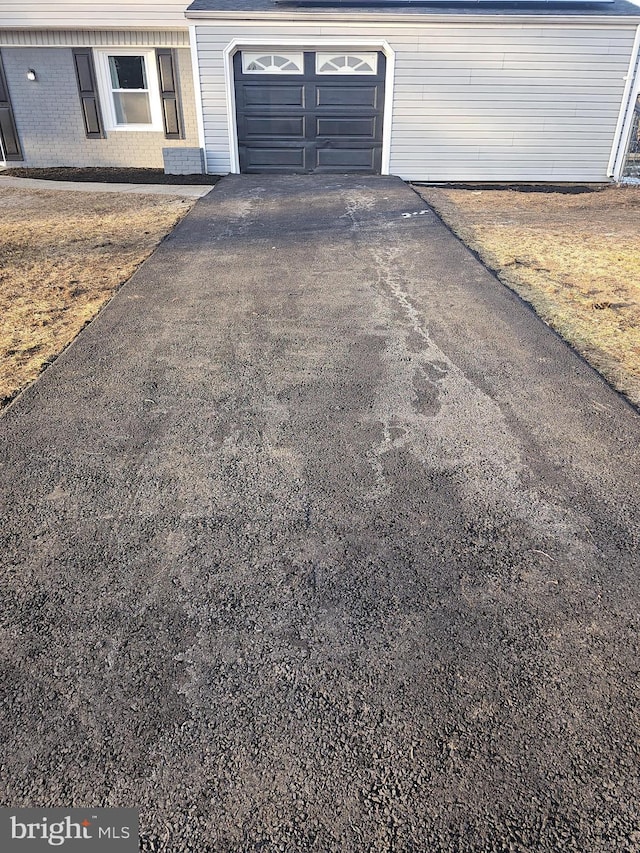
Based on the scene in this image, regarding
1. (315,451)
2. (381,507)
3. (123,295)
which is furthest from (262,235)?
(381,507)

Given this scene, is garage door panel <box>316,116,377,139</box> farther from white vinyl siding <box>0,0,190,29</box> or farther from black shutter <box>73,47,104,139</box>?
black shutter <box>73,47,104,139</box>

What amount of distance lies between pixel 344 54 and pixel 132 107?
528 cm

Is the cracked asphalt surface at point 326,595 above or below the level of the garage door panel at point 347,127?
below

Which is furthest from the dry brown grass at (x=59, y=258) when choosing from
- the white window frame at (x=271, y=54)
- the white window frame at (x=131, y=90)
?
the white window frame at (x=271, y=54)

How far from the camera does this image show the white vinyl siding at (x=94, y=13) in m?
12.7

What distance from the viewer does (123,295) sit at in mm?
5848

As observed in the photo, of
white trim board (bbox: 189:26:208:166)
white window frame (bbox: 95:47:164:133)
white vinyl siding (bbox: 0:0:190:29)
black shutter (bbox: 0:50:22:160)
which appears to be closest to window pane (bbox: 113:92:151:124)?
white window frame (bbox: 95:47:164:133)

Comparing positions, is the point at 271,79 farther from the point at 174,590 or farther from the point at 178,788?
the point at 178,788

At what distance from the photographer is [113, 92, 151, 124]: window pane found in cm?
1401

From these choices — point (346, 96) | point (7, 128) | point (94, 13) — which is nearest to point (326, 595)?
point (346, 96)

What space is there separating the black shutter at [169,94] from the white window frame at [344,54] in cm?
352

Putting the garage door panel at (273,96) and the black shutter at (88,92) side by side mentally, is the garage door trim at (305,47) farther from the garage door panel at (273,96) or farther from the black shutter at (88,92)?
the black shutter at (88,92)

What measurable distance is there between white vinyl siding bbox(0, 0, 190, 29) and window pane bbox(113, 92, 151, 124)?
144cm

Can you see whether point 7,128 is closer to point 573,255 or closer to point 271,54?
point 271,54
